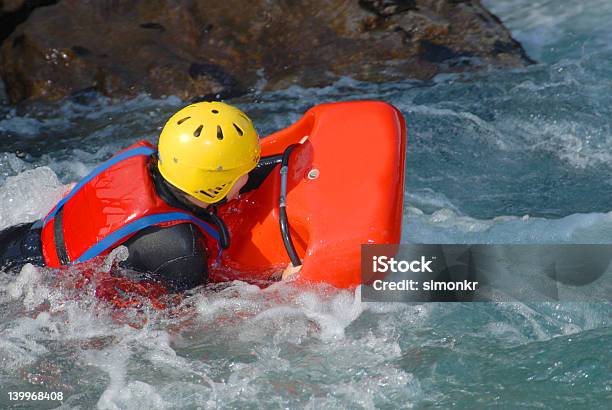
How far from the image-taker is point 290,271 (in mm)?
4512

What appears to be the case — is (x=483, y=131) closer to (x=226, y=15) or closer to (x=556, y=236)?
(x=556, y=236)

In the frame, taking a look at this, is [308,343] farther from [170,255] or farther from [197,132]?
[197,132]

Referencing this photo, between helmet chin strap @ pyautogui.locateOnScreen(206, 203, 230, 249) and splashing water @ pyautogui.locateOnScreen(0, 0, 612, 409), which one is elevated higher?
helmet chin strap @ pyautogui.locateOnScreen(206, 203, 230, 249)

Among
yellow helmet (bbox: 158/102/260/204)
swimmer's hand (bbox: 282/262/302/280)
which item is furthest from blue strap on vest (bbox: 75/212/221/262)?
swimmer's hand (bbox: 282/262/302/280)

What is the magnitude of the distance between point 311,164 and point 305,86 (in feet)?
9.98

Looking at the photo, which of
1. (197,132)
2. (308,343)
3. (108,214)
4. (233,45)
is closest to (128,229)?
(108,214)

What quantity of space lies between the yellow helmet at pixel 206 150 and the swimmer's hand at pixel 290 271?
55 centimetres

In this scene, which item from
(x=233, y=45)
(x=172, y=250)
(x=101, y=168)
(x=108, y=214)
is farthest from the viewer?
(x=233, y=45)

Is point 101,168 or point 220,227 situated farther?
point 101,168

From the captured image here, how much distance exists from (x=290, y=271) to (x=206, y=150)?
2.65 feet

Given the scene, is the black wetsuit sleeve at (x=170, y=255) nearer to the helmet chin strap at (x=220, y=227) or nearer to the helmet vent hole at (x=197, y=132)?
the helmet chin strap at (x=220, y=227)

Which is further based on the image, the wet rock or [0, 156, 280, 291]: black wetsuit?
the wet rock

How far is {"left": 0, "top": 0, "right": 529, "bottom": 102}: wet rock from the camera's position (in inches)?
303

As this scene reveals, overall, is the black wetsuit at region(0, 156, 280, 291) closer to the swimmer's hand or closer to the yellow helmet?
the yellow helmet
